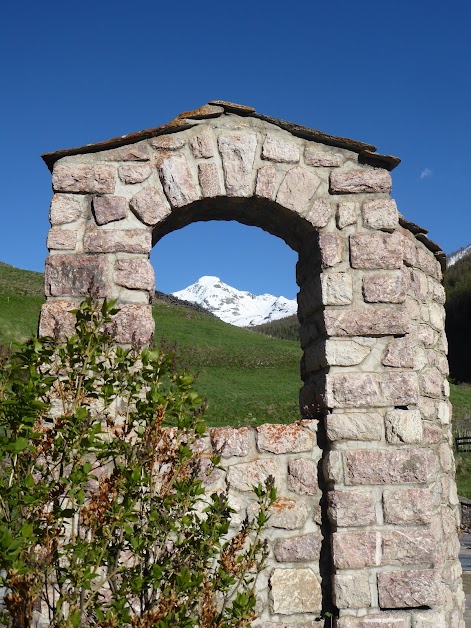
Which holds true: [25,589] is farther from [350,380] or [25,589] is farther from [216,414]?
[216,414]

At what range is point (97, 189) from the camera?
3855mm

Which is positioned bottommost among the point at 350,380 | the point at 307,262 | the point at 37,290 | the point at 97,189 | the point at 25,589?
the point at 25,589

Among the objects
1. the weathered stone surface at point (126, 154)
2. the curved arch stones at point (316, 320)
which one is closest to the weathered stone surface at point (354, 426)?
the curved arch stones at point (316, 320)

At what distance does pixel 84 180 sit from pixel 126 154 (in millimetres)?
318

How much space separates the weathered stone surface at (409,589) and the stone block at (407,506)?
29cm

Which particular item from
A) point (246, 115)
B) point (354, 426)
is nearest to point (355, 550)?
point (354, 426)

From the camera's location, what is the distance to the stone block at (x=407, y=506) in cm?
363

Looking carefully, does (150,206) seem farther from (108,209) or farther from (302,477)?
(302,477)

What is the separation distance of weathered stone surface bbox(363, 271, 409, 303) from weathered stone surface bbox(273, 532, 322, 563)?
150cm

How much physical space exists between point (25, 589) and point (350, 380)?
2136 millimetres

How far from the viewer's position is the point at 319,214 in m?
3.97

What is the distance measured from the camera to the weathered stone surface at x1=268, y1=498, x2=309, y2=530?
3639 mm

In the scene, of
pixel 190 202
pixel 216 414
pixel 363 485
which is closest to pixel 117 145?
pixel 190 202

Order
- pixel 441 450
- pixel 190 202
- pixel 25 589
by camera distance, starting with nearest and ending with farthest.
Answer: pixel 25 589 < pixel 190 202 < pixel 441 450
